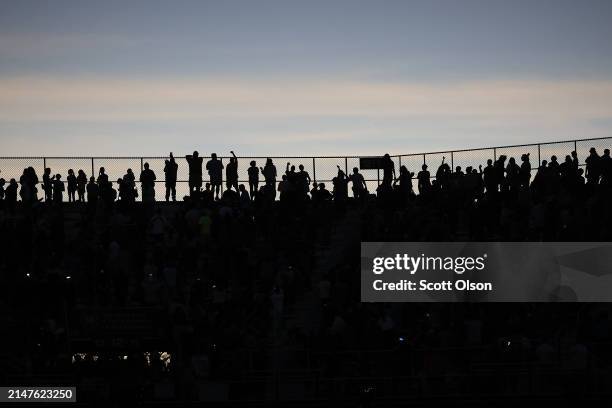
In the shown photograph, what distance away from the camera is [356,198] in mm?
39906

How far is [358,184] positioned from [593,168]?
7538mm

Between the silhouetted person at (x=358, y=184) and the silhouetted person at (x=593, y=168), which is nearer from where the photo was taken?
the silhouetted person at (x=593, y=168)

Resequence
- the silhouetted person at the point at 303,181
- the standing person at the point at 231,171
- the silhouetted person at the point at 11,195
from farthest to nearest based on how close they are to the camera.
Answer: the standing person at the point at 231,171 < the silhouetted person at the point at 11,195 < the silhouetted person at the point at 303,181

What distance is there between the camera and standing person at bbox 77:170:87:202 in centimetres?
3991

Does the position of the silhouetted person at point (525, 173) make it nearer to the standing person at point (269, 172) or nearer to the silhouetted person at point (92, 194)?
the standing person at point (269, 172)

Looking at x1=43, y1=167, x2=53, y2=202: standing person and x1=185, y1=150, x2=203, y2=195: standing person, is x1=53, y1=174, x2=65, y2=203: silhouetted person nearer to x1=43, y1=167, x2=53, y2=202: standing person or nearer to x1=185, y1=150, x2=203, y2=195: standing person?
x1=43, y1=167, x2=53, y2=202: standing person

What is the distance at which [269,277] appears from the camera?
32281 millimetres

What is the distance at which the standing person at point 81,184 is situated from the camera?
1571 inches

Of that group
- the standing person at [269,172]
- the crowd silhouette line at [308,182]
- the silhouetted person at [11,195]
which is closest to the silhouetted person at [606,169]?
the crowd silhouette line at [308,182]

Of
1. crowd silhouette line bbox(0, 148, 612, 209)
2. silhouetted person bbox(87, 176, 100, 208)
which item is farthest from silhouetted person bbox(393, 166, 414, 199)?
silhouetted person bbox(87, 176, 100, 208)

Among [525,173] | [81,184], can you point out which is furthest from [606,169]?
[81,184]

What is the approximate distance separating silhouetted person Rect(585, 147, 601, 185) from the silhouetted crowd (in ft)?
0.17

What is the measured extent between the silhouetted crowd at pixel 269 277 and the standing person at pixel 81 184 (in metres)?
0.07

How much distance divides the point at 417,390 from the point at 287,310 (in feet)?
16.5
